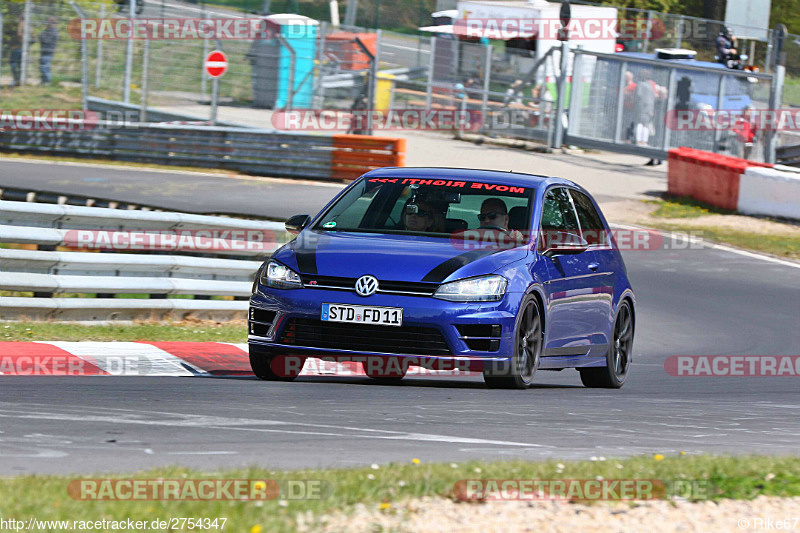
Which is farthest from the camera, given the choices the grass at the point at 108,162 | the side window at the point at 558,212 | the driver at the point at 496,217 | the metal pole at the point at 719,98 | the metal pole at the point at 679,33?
the metal pole at the point at 679,33

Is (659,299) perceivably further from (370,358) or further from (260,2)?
(260,2)

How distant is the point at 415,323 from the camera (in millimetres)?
7621

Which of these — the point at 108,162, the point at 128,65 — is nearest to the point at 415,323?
the point at 108,162

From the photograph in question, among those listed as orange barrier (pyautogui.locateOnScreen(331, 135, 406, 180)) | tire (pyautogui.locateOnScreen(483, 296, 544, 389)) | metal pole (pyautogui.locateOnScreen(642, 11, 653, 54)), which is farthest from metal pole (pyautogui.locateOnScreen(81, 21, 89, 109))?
tire (pyautogui.locateOnScreen(483, 296, 544, 389))

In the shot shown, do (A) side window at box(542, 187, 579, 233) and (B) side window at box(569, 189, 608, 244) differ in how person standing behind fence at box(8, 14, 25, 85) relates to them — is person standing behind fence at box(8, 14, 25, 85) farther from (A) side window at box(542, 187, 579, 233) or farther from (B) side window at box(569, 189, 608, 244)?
(A) side window at box(542, 187, 579, 233)

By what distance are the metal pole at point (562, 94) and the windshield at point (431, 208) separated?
22.9 m

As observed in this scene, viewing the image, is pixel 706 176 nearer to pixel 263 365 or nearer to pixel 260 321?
pixel 263 365

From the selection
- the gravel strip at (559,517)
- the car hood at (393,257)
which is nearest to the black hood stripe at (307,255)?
the car hood at (393,257)

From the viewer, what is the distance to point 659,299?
15.8 meters

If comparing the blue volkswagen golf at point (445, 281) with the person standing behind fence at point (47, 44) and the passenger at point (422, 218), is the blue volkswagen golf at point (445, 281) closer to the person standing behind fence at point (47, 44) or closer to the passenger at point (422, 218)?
the passenger at point (422, 218)

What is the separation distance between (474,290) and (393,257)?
54 centimetres

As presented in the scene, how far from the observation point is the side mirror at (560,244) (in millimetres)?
8570

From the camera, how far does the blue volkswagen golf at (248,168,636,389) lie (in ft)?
25.2

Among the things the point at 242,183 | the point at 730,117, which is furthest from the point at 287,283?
the point at 730,117
